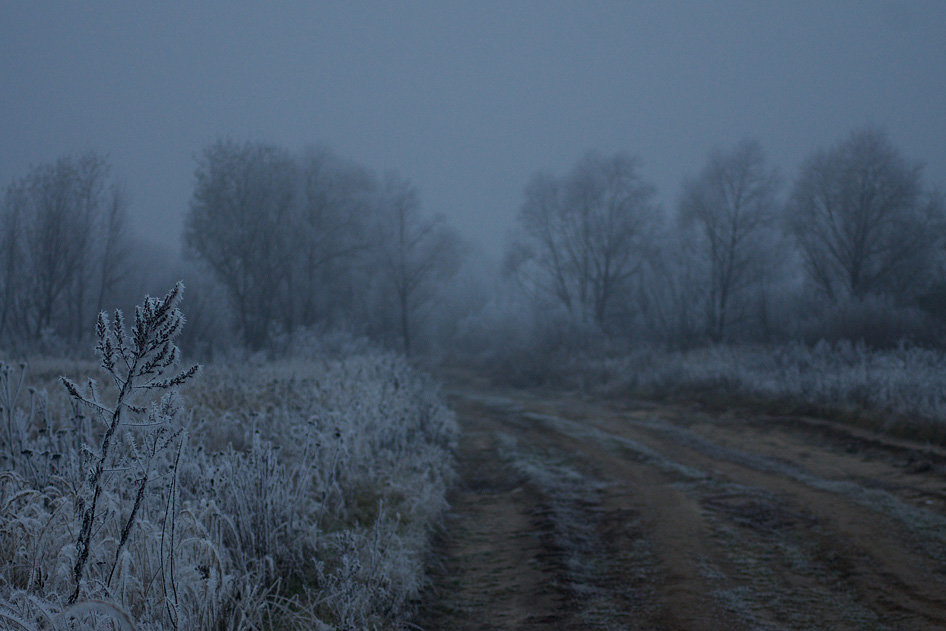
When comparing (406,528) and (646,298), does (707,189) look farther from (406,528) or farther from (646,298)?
(406,528)

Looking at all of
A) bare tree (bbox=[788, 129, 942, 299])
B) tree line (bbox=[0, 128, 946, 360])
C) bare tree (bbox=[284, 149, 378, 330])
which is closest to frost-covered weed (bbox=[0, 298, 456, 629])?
tree line (bbox=[0, 128, 946, 360])

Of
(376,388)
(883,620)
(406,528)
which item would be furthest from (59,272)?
(883,620)

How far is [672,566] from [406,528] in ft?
7.92

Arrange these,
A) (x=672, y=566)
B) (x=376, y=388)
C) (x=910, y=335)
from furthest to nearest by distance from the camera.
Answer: (x=910, y=335) < (x=376, y=388) < (x=672, y=566)

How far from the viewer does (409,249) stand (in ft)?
119

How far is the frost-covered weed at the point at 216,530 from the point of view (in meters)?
2.93

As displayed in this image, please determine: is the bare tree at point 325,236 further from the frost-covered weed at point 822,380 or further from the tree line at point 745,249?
the frost-covered weed at point 822,380

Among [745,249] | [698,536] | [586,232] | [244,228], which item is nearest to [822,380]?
[698,536]

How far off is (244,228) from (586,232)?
18.9 meters

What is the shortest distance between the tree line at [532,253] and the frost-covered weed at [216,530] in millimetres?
18136

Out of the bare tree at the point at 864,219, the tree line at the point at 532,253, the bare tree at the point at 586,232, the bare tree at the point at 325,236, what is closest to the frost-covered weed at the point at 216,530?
the tree line at the point at 532,253

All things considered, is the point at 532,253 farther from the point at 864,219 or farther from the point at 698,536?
the point at 698,536

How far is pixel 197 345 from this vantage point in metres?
22.0

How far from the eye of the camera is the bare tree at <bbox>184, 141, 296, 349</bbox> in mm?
27969
